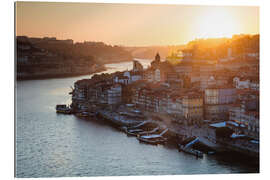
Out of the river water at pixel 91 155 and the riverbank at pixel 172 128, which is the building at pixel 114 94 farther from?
the river water at pixel 91 155

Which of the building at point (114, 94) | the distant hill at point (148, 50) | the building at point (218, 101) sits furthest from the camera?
the building at point (114, 94)

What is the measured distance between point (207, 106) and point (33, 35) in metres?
4.83

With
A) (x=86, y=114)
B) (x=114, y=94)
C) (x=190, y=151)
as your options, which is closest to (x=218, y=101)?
(x=190, y=151)

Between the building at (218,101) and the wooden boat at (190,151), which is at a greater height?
the building at (218,101)

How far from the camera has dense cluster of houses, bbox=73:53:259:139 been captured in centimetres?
866

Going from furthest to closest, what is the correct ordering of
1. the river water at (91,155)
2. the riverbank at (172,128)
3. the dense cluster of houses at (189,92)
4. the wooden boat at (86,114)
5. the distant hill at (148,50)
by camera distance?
the wooden boat at (86,114) → the dense cluster of houses at (189,92) → the distant hill at (148,50) → the riverbank at (172,128) → the river water at (91,155)

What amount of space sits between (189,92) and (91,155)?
161 inches

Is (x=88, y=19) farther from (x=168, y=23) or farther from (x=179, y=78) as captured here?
(x=179, y=78)

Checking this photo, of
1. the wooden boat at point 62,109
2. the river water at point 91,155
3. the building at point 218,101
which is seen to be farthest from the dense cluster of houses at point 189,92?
the river water at point 91,155

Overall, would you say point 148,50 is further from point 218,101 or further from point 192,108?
point 218,101

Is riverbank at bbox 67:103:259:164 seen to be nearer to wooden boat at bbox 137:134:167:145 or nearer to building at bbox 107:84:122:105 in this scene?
wooden boat at bbox 137:134:167:145

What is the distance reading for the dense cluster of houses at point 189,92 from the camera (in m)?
8.66

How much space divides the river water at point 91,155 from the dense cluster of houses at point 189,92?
4.51ft
